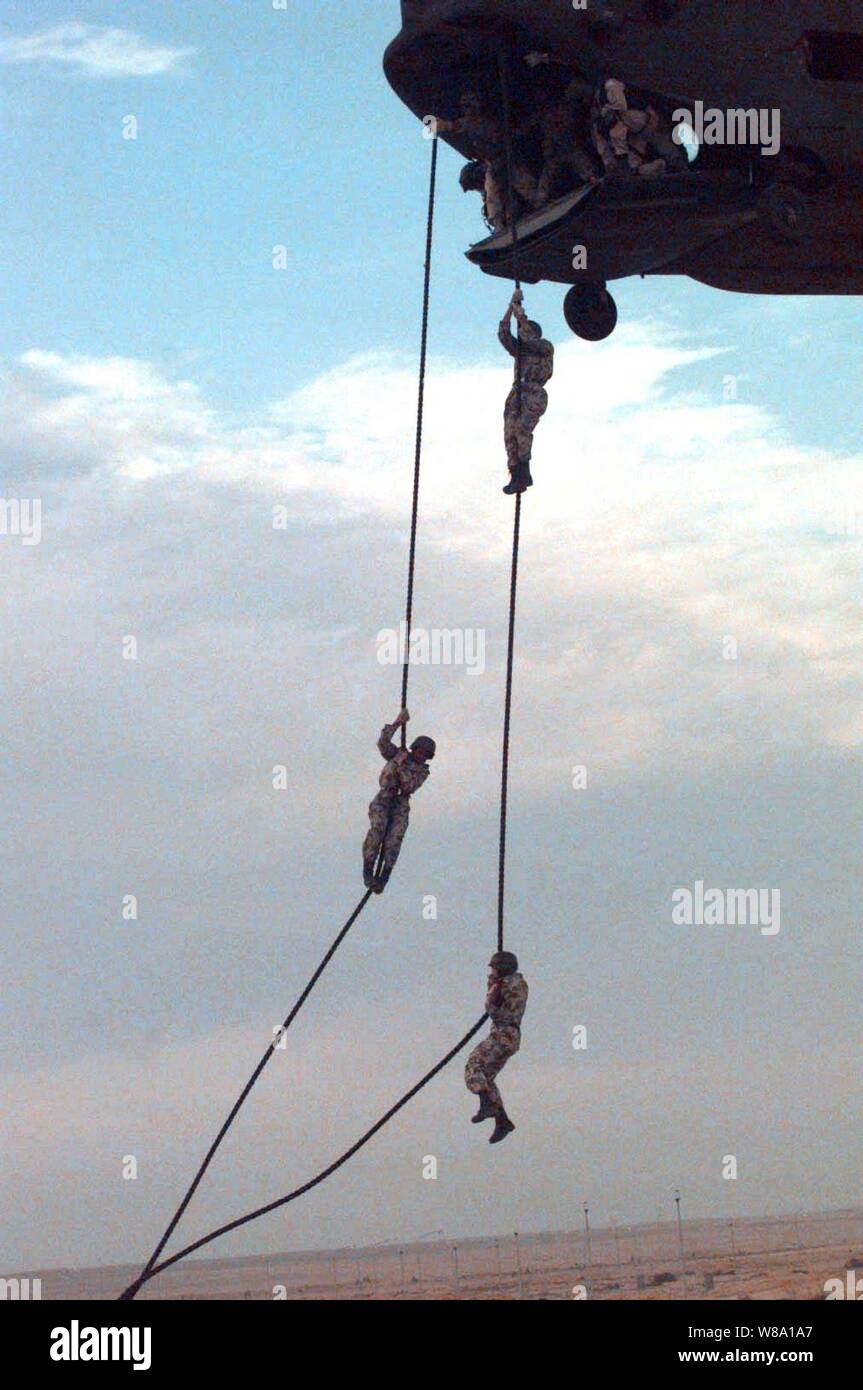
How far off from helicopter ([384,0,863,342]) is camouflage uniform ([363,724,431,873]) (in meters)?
4.04

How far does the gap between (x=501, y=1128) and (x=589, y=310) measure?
702cm

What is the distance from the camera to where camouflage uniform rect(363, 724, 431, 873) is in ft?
45.0

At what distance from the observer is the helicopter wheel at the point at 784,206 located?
14500mm

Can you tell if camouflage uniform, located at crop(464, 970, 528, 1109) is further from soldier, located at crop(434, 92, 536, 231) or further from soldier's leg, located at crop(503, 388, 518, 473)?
soldier, located at crop(434, 92, 536, 231)

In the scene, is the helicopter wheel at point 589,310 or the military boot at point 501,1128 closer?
the military boot at point 501,1128

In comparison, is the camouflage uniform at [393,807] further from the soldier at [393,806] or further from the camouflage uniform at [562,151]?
the camouflage uniform at [562,151]

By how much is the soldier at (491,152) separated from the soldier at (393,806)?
4263mm

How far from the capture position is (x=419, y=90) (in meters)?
14.2

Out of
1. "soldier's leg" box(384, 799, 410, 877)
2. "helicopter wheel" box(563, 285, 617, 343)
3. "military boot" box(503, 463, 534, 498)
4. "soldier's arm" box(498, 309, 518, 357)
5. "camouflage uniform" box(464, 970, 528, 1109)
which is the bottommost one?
"camouflage uniform" box(464, 970, 528, 1109)

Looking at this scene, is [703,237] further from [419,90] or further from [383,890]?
[383,890]

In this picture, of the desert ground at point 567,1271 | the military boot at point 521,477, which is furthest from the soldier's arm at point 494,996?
the desert ground at point 567,1271

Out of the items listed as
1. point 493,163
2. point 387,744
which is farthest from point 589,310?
point 387,744

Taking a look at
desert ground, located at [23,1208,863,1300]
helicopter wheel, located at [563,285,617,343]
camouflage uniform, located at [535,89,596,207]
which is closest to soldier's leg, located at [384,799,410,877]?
helicopter wheel, located at [563,285,617,343]
